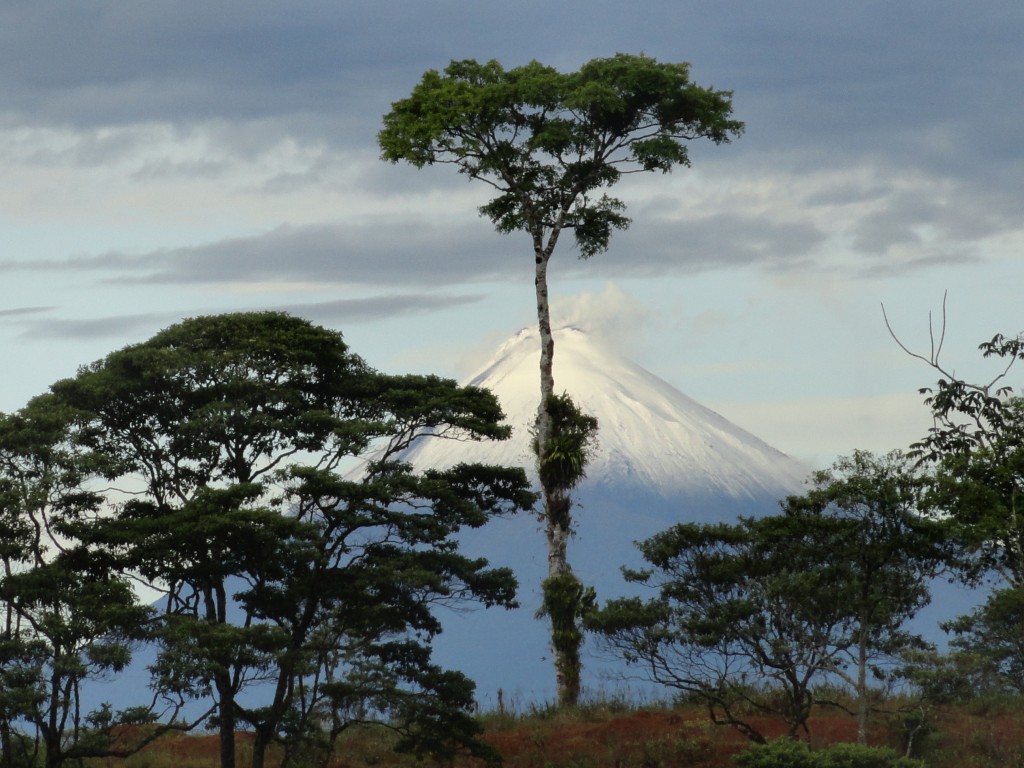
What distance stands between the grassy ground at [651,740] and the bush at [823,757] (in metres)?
2.98

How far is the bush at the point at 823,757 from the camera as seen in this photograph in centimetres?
2509

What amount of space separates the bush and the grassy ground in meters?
2.98

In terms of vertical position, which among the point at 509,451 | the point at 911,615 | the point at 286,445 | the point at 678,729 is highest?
the point at 509,451

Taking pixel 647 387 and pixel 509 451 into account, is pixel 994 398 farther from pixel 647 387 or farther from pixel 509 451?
pixel 647 387

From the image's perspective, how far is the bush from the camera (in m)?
25.1

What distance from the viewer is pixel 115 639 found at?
87.5 ft

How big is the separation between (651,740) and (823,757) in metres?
6.64

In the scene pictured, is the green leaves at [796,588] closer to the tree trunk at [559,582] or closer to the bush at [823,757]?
the bush at [823,757]

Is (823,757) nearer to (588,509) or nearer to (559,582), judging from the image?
(559,582)

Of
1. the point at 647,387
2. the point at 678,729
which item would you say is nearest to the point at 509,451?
the point at 647,387

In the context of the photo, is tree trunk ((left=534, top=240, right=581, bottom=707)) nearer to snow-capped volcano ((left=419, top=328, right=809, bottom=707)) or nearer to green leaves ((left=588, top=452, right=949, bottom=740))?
green leaves ((left=588, top=452, right=949, bottom=740))

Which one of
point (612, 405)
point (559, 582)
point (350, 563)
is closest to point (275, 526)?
point (350, 563)

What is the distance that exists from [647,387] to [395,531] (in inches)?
6482

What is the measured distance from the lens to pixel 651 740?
102 ft
